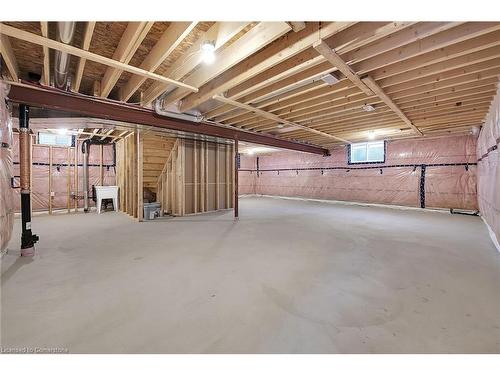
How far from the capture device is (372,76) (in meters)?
3.04

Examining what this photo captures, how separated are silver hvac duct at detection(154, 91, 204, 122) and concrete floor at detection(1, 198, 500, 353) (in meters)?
2.30

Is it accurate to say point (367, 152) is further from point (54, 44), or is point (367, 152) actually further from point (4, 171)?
point (4, 171)

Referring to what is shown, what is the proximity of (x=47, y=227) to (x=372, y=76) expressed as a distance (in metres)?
6.54

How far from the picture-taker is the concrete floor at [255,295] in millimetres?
1366

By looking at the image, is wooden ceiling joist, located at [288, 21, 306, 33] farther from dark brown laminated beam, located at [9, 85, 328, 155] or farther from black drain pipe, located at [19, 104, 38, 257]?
black drain pipe, located at [19, 104, 38, 257]

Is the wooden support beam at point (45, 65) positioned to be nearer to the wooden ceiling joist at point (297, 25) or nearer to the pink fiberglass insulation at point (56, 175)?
the wooden ceiling joist at point (297, 25)

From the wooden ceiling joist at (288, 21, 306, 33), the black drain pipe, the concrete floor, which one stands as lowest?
the concrete floor

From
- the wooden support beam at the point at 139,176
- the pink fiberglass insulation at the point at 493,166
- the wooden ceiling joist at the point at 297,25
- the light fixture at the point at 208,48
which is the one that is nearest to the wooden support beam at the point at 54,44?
the light fixture at the point at 208,48

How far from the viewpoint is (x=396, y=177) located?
25.1 ft

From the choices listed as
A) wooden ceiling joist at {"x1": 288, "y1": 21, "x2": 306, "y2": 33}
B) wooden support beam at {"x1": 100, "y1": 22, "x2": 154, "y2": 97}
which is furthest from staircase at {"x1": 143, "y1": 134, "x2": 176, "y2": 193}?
wooden ceiling joist at {"x1": 288, "y1": 21, "x2": 306, "y2": 33}

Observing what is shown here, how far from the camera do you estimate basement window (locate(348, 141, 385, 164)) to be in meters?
8.09
